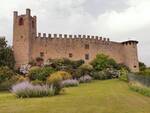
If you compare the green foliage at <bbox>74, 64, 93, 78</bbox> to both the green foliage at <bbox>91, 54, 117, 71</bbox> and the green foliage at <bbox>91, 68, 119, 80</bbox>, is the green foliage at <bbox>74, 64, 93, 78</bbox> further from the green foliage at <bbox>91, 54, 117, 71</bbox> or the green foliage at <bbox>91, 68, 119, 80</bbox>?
the green foliage at <bbox>91, 54, 117, 71</bbox>

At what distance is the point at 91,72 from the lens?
169 feet

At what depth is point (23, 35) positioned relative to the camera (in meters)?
55.6

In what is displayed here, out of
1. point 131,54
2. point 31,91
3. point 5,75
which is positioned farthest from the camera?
point 131,54

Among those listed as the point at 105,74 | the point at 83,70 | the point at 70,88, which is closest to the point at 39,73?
the point at 83,70

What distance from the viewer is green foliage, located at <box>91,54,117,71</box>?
55609 mm

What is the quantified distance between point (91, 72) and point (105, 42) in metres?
11.1

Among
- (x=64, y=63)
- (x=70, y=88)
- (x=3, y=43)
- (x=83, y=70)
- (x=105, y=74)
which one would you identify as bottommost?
(x=70, y=88)

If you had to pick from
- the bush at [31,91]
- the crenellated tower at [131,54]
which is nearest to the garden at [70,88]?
the bush at [31,91]

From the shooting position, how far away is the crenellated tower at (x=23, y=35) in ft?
180

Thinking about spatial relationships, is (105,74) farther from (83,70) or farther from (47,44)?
(47,44)

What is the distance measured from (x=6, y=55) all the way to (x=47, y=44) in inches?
285

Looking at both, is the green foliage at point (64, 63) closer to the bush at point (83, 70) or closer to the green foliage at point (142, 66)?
the bush at point (83, 70)

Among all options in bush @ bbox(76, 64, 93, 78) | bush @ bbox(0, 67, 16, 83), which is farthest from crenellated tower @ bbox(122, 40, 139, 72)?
bush @ bbox(0, 67, 16, 83)

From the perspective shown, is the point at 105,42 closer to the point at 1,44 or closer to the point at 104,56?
the point at 104,56
